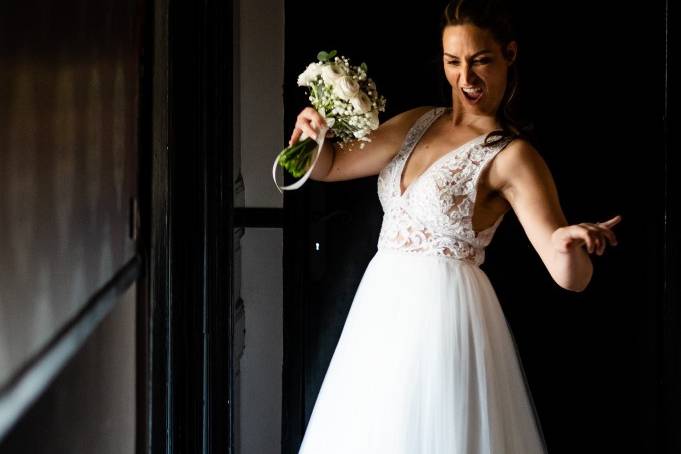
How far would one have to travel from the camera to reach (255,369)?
110 inches

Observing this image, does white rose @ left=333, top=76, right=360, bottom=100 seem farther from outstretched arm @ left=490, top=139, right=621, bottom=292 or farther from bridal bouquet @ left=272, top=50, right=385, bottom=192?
outstretched arm @ left=490, top=139, right=621, bottom=292

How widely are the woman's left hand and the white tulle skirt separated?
0.29m

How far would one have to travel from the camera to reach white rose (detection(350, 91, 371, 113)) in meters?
1.97

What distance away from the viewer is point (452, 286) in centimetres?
205

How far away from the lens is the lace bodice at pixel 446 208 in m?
2.06

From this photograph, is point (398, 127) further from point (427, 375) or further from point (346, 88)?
point (427, 375)

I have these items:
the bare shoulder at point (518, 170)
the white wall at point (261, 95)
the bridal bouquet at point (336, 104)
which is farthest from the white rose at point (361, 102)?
the white wall at point (261, 95)

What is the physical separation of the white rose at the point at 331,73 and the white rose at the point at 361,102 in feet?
0.19

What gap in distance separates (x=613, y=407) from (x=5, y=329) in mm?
2251

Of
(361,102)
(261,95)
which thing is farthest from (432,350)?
(261,95)

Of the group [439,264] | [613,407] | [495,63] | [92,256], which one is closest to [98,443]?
[92,256]

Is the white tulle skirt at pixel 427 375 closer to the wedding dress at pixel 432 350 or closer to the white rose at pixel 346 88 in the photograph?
the wedding dress at pixel 432 350

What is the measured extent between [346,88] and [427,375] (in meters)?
0.65

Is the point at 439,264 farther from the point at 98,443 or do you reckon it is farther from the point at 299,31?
the point at 98,443
